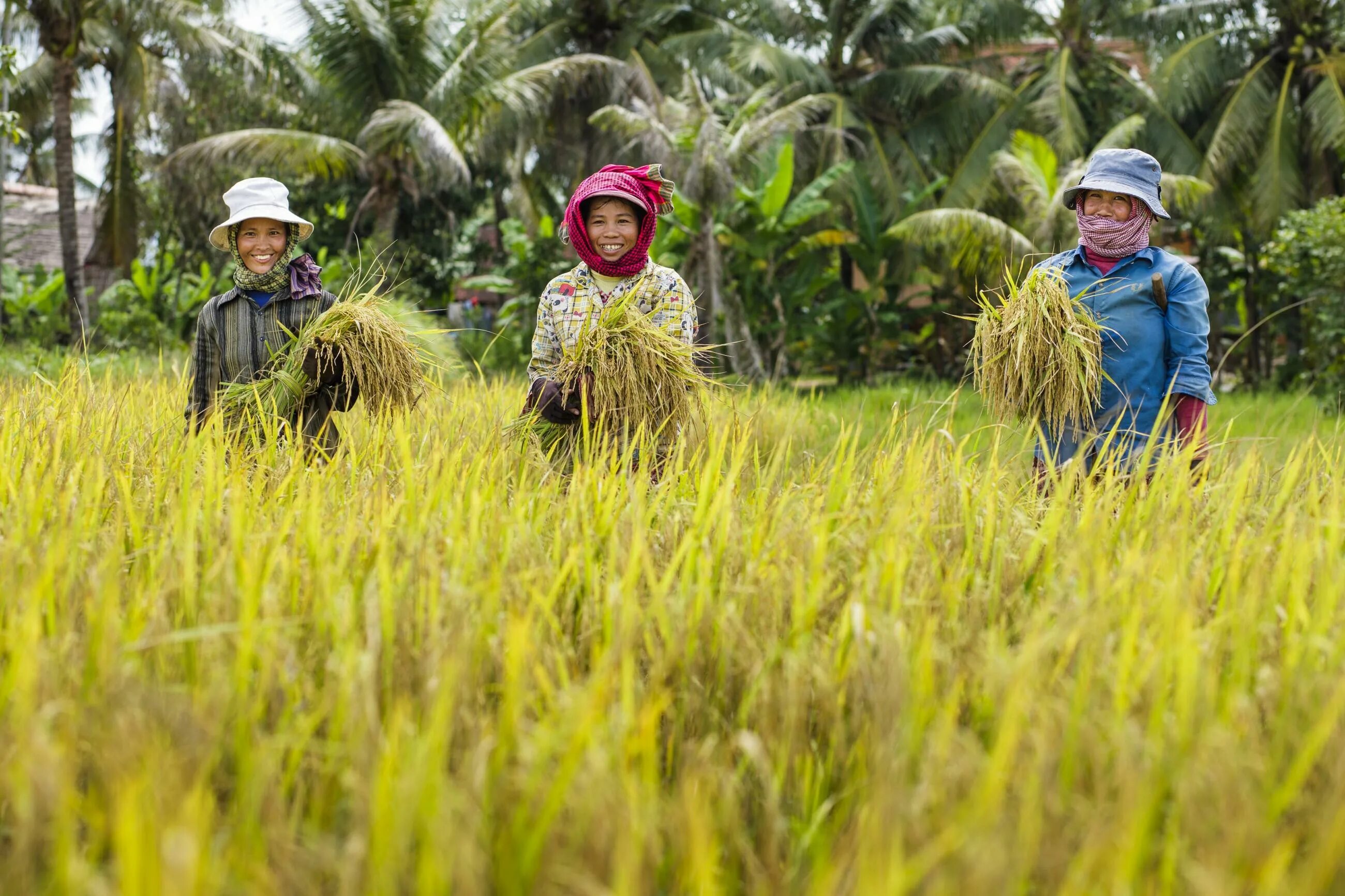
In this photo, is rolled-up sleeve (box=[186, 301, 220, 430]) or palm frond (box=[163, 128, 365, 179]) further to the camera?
palm frond (box=[163, 128, 365, 179])

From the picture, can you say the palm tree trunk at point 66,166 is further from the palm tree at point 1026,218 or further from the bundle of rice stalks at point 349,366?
the bundle of rice stalks at point 349,366

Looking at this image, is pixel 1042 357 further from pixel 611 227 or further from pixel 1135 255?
pixel 611 227

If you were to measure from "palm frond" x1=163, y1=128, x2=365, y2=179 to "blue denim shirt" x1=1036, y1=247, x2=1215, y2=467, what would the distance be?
1230cm

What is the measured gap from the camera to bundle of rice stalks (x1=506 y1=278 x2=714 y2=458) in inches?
101

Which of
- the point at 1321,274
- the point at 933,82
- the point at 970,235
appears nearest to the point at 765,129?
A: the point at 970,235

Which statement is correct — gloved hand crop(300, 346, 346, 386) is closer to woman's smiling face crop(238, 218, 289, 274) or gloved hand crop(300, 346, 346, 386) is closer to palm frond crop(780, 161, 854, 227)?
woman's smiling face crop(238, 218, 289, 274)

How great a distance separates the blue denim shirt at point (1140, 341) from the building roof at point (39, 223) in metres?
23.3

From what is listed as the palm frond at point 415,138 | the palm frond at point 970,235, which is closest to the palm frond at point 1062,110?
the palm frond at point 970,235

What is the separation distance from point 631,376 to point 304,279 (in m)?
1.07

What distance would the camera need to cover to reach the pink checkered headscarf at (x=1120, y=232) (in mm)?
2828

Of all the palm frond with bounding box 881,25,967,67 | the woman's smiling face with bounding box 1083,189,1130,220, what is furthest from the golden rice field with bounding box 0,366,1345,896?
the palm frond with bounding box 881,25,967,67

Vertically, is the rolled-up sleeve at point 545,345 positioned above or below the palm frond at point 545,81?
below

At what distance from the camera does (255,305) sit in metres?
3.02

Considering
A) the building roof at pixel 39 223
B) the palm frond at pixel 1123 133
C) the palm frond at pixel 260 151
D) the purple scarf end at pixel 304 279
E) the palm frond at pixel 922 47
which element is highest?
the palm frond at pixel 922 47
